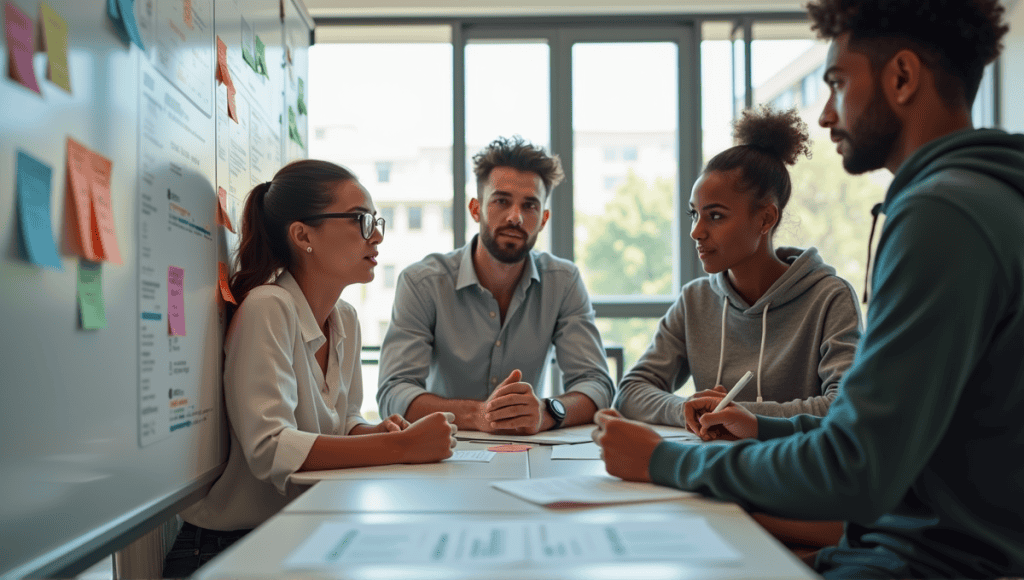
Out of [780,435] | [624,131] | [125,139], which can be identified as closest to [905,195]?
[780,435]

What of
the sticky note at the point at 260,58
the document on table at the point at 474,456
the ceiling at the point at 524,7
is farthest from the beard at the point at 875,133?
the ceiling at the point at 524,7

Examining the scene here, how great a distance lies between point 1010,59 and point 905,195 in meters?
3.55

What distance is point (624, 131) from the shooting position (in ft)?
12.6

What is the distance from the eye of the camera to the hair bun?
7.14ft

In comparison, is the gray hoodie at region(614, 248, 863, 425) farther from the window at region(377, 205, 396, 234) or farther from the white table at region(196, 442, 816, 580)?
the window at region(377, 205, 396, 234)

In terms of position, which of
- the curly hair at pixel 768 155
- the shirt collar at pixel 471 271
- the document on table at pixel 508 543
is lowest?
the document on table at pixel 508 543

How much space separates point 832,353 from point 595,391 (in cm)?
69

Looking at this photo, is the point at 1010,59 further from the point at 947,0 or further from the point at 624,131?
the point at 947,0

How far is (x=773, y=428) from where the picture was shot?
1.36 meters

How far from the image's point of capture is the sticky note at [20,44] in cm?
90

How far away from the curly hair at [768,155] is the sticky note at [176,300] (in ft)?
4.91

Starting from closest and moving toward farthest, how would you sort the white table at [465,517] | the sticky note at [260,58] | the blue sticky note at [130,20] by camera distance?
the white table at [465,517] → the blue sticky note at [130,20] → the sticky note at [260,58]

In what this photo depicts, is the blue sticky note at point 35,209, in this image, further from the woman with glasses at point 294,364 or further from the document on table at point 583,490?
the document on table at point 583,490

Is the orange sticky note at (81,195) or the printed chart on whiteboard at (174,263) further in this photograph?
the printed chart on whiteboard at (174,263)
